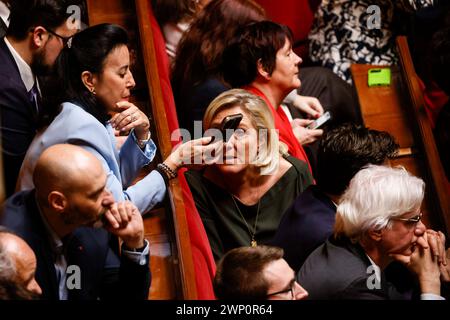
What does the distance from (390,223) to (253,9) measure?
Answer: 48.6 inches

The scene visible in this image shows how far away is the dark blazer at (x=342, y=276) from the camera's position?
2191mm

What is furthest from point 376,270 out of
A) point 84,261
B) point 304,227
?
point 84,261

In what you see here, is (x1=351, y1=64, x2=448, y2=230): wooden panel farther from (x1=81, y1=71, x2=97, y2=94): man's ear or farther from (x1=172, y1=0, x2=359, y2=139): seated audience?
(x1=81, y1=71, x2=97, y2=94): man's ear

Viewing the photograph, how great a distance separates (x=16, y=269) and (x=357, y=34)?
2176mm

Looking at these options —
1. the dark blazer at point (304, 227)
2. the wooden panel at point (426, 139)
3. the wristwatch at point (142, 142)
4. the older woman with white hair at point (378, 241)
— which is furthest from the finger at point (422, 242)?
the wristwatch at point (142, 142)

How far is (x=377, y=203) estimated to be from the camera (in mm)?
2271

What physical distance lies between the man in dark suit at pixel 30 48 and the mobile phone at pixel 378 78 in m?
1.39

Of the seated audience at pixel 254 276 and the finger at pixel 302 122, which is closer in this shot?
the seated audience at pixel 254 276

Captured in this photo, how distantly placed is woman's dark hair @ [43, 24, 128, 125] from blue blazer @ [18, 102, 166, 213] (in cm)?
5

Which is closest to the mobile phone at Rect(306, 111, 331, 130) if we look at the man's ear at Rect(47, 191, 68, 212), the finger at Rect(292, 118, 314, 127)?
the finger at Rect(292, 118, 314, 127)

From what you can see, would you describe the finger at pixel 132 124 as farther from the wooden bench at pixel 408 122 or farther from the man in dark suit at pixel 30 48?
the wooden bench at pixel 408 122

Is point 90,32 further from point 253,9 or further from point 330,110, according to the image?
point 330,110

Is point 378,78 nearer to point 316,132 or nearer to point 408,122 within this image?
point 408,122
